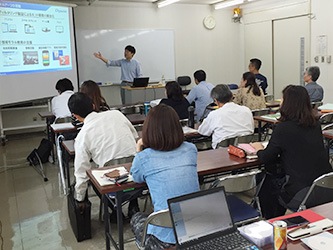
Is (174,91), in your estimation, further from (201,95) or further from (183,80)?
(183,80)

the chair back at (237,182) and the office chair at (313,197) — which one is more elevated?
the chair back at (237,182)

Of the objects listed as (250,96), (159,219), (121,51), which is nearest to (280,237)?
(159,219)

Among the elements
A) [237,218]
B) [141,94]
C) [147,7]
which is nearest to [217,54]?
[147,7]

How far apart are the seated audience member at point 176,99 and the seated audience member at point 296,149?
6.45ft

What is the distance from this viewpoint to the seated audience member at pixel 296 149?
8.37ft

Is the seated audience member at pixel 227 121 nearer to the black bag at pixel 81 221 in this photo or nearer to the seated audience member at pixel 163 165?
the black bag at pixel 81 221

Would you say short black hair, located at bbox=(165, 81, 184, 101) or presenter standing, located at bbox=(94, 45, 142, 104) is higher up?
presenter standing, located at bbox=(94, 45, 142, 104)

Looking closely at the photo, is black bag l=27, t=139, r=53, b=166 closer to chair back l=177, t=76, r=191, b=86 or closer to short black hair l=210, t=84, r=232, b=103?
short black hair l=210, t=84, r=232, b=103

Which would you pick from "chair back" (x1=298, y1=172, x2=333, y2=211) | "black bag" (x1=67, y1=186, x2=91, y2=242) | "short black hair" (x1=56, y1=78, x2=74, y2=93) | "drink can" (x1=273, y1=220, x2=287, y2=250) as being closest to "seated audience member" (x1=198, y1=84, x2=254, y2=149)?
"chair back" (x1=298, y1=172, x2=333, y2=211)

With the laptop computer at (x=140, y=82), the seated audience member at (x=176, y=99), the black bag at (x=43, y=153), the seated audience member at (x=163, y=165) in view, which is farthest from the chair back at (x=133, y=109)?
the seated audience member at (x=163, y=165)

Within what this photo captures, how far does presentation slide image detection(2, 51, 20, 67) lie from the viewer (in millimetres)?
5816

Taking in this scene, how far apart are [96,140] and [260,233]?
176 cm

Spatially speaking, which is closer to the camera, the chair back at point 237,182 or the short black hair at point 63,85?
the chair back at point 237,182

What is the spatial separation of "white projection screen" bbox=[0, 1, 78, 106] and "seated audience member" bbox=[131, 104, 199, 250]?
14.6 feet
